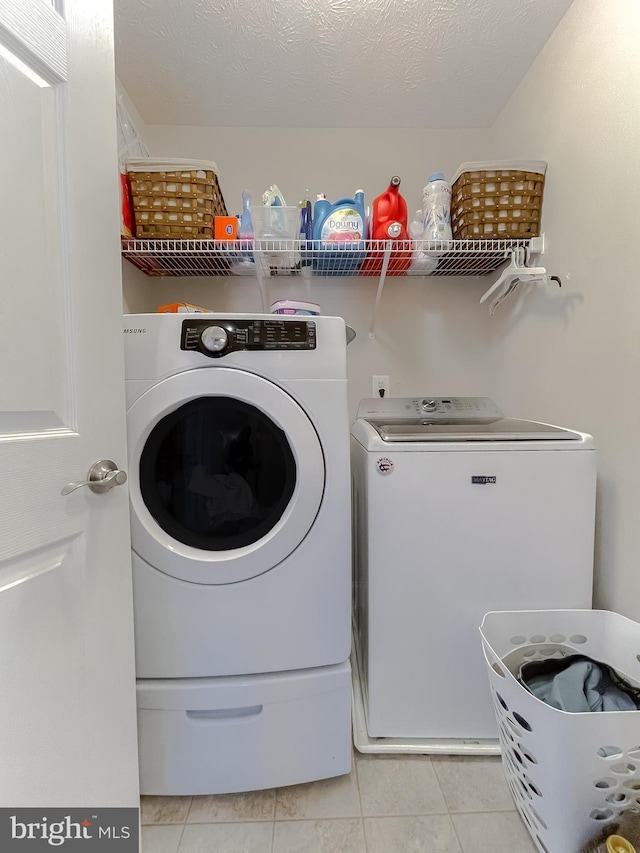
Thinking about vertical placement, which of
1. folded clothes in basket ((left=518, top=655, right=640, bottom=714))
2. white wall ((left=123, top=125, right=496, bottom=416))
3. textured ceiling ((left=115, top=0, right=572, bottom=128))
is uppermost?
textured ceiling ((left=115, top=0, right=572, bottom=128))

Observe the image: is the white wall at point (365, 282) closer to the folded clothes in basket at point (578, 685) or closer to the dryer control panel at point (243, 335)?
the dryer control panel at point (243, 335)

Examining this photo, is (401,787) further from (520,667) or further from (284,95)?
(284,95)

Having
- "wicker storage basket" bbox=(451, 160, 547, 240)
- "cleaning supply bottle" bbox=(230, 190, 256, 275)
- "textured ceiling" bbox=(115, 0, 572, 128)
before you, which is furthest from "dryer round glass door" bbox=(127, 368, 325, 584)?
"textured ceiling" bbox=(115, 0, 572, 128)

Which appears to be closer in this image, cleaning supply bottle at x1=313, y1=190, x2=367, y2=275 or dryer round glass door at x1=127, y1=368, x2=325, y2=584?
dryer round glass door at x1=127, y1=368, x2=325, y2=584

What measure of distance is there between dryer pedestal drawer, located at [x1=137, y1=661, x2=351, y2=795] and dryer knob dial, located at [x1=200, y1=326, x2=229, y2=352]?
801 mm

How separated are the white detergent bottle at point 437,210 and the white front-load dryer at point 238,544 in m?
0.69

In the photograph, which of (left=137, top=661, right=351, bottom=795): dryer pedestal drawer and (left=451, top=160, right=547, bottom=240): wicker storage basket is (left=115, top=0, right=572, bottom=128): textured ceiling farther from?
(left=137, top=661, right=351, bottom=795): dryer pedestal drawer

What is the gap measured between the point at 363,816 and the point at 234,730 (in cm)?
36

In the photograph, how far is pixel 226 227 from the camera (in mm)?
1384

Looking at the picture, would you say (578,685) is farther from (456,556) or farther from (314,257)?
(314,257)

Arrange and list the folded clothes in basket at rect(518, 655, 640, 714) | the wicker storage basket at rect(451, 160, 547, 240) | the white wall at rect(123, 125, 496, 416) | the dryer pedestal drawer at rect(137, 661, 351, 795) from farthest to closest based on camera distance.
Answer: the white wall at rect(123, 125, 496, 416), the wicker storage basket at rect(451, 160, 547, 240), the dryer pedestal drawer at rect(137, 661, 351, 795), the folded clothes in basket at rect(518, 655, 640, 714)

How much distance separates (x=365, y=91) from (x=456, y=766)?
2231 mm

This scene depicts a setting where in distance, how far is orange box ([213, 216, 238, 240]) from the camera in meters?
1.38

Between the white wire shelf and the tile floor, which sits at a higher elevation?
the white wire shelf
